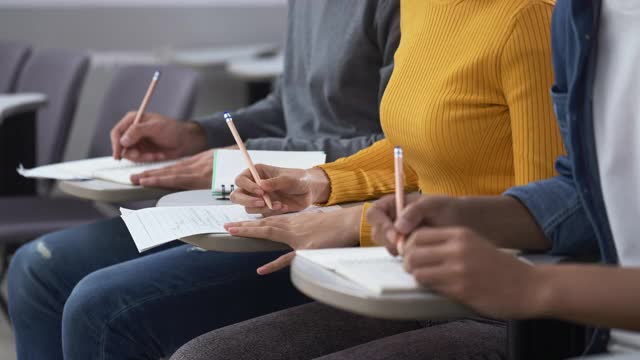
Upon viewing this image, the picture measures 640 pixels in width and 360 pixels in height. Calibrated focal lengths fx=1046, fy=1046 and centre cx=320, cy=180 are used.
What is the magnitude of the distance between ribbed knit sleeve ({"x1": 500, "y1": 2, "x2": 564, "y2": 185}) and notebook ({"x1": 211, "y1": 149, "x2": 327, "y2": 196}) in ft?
1.79

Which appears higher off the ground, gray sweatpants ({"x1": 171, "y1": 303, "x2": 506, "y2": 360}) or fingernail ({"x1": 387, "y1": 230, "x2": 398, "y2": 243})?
fingernail ({"x1": 387, "y1": 230, "x2": 398, "y2": 243})

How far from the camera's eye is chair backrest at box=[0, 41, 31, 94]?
419 centimetres

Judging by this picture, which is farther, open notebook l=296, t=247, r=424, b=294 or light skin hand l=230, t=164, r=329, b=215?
light skin hand l=230, t=164, r=329, b=215

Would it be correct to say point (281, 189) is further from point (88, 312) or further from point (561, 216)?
point (561, 216)

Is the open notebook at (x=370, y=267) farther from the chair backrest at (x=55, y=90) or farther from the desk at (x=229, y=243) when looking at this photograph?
the chair backrest at (x=55, y=90)

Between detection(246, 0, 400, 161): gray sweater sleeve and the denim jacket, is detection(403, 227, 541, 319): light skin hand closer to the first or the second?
the denim jacket

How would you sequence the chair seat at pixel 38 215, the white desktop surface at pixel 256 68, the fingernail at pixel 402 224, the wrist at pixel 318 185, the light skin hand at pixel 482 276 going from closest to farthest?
the light skin hand at pixel 482 276
the fingernail at pixel 402 224
the wrist at pixel 318 185
the chair seat at pixel 38 215
the white desktop surface at pixel 256 68

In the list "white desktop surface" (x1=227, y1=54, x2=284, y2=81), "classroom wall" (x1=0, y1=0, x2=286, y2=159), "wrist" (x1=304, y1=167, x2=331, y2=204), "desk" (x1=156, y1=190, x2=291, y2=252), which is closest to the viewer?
"desk" (x1=156, y1=190, x2=291, y2=252)

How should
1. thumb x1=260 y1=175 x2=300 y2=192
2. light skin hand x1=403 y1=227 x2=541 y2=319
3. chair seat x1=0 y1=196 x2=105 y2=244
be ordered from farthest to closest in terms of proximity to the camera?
chair seat x1=0 y1=196 x2=105 y2=244, thumb x1=260 y1=175 x2=300 y2=192, light skin hand x1=403 y1=227 x2=541 y2=319

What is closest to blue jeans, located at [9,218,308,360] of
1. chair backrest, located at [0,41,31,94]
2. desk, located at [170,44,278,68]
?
chair backrest, located at [0,41,31,94]

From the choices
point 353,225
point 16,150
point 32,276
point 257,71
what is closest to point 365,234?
point 353,225

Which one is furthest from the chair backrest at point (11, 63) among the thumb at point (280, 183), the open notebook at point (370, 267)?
the open notebook at point (370, 267)

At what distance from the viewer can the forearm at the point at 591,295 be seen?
42.6 inches

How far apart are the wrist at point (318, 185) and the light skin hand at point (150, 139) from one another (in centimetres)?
58
